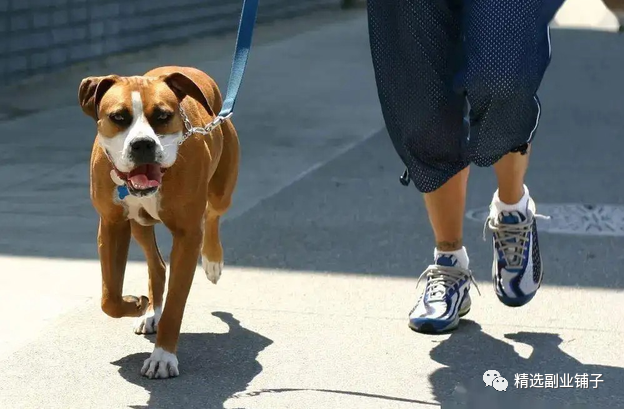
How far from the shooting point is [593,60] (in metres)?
14.2

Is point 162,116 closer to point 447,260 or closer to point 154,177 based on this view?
point 154,177

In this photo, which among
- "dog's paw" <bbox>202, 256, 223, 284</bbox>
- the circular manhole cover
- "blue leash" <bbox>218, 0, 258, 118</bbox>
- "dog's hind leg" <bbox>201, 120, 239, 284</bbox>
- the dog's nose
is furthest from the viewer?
the circular manhole cover

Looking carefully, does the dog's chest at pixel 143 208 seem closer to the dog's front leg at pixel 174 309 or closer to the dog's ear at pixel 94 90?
the dog's front leg at pixel 174 309

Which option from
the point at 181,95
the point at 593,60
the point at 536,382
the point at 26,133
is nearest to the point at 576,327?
the point at 536,382

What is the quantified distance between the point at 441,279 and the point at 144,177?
143 centimetres

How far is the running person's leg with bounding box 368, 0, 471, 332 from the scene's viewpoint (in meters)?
4.55

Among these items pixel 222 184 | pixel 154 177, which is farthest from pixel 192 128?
pixel 222 184

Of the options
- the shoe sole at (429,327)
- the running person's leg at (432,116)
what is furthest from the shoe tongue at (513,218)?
the shoe sole at (429,327)

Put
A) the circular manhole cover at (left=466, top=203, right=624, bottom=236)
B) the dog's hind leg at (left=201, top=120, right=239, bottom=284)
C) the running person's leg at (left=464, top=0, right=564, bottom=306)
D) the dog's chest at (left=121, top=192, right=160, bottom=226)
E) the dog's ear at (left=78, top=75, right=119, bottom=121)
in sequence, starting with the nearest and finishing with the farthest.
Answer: the dog's ear at (left=78, top=75, right=119, bottom=121), the dog's chest at (left=121, top=192, right=160, bottom=226), the running person's leg at (left=464, top=0, right=564, bottom=306), the dog's hind leg at (left=201, top=120, right=239, bottom=284), the circular manhole cover at (left=466, top=203, right=624, bottom=236)

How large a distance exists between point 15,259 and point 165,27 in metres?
9.31

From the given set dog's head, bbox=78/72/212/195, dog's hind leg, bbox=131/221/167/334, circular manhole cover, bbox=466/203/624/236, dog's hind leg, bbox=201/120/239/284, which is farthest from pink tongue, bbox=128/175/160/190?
circular manhole cover, bbox=466/203/624/236

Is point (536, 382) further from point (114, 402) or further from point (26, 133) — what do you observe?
point (26, 133)

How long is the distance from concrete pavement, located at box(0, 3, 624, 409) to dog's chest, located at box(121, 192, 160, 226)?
1.71 ft
